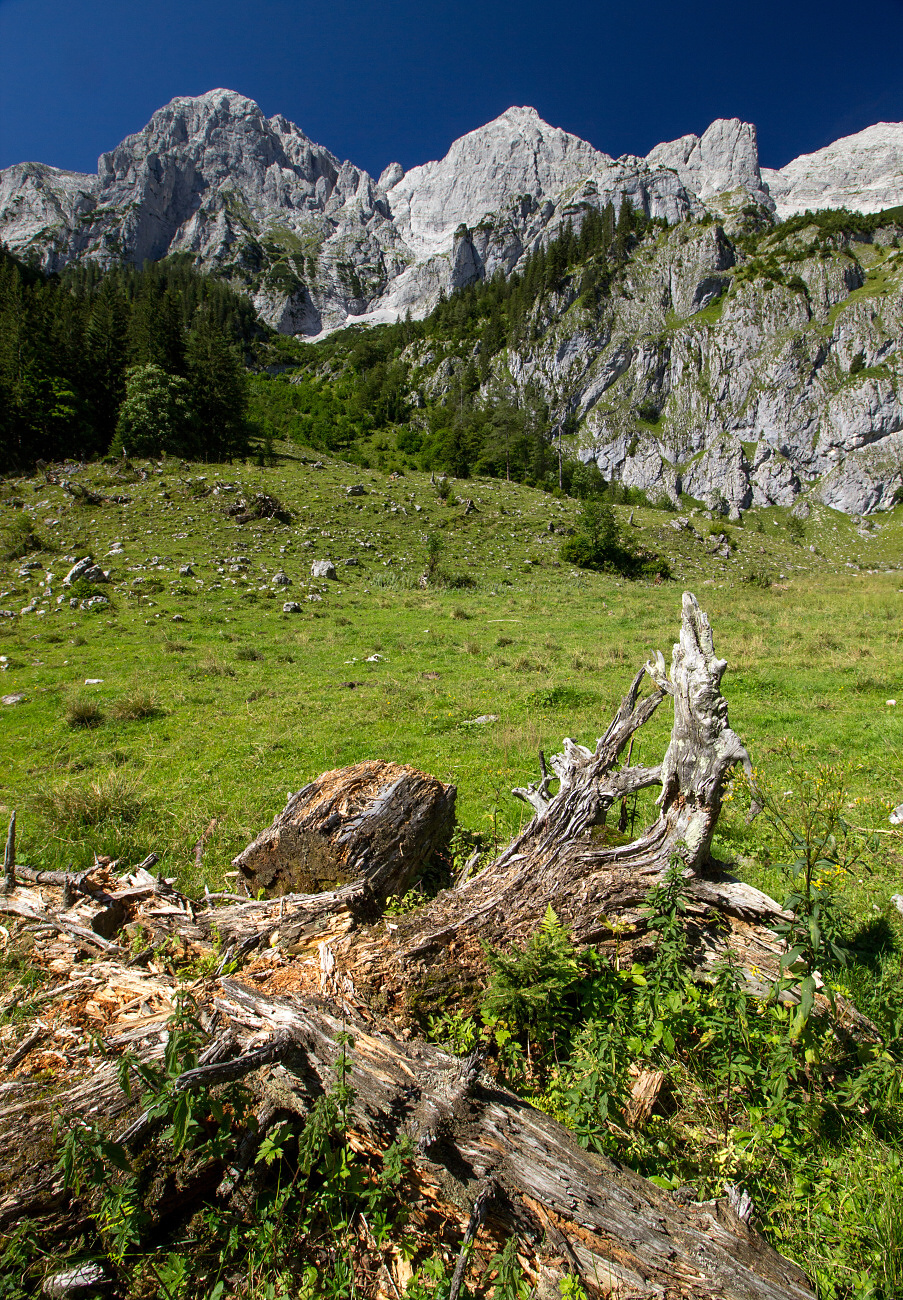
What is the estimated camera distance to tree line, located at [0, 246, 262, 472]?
1801 inches

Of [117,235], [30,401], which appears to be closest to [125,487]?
[30,401]

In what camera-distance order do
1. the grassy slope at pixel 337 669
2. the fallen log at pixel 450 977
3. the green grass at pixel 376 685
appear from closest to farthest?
the fallen log at pixel 450 977 → the green grass at pixel 376 685 → the grassy slope at pixel 337 669

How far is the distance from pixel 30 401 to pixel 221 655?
44.9 metres

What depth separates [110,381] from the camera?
51.8 meters

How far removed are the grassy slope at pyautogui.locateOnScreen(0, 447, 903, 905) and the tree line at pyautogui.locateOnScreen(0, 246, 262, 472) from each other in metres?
9.84

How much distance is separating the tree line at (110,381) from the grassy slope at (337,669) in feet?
32.3

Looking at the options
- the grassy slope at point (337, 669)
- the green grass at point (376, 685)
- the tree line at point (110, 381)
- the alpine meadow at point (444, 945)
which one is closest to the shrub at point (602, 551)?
the grassy slope at point (337, 669)

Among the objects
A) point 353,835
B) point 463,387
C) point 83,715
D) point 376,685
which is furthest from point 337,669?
point 463,387

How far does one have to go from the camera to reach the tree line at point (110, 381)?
45750 millimetres

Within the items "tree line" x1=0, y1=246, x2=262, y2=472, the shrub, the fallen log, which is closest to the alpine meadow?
the fallen log

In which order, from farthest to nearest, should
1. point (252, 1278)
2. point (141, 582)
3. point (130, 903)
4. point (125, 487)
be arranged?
point (125, 487)
point (141, 582)
point (130, 903)
point (252, 1278)

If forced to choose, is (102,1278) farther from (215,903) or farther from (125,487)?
(125,487)

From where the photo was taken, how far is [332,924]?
4.38 meters

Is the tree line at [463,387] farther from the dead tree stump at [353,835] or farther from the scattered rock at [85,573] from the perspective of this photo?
the dead tree stump at [353,835]
